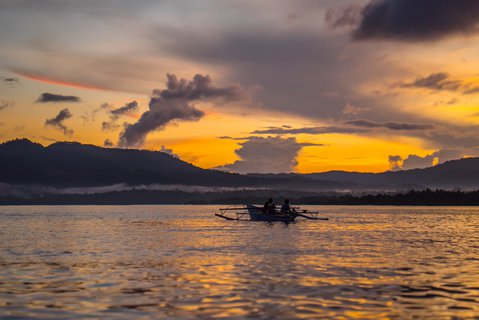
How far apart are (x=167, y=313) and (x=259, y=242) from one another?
39195 millimetres

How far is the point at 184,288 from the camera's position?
31172 millimetres

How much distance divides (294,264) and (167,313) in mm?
18466

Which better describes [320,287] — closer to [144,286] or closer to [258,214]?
[144,286]

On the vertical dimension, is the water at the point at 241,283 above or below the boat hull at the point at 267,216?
below

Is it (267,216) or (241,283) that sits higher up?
(267,216)

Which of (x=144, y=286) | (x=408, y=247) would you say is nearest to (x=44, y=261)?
(x=144, y=286)

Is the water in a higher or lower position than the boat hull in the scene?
lower

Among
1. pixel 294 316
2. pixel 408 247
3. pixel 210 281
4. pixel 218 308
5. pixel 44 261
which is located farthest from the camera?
pixel 408 247

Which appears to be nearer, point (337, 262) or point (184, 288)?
point (184, 288)

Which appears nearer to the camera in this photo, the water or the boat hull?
the water

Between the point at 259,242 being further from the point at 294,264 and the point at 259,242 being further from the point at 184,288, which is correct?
the point at 184,288

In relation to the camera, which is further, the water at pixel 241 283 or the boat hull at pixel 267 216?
the boat hull at pixel 267 216

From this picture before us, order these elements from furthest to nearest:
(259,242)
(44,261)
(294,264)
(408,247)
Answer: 1. (259,242)
2. (408,247)
3. (44,261)
4. (294,264)

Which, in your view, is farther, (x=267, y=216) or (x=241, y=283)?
(x=267, y=216)
